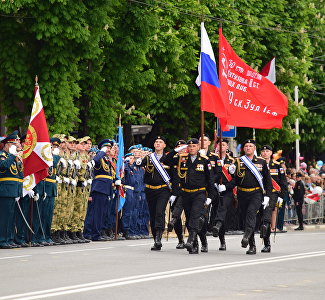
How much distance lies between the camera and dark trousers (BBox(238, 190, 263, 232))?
61.9 ft

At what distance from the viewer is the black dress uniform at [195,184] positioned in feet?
61.0

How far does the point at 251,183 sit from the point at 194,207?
1.16 m

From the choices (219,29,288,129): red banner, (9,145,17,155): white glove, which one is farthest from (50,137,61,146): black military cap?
(219,29,288,129): red banner

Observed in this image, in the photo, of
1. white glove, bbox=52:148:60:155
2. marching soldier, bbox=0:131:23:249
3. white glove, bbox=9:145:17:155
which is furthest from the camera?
white glove, bbox=52:148:60:155

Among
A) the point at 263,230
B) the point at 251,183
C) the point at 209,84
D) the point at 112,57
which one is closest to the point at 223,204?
the point at 251,183

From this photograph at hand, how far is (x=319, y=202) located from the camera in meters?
35.8

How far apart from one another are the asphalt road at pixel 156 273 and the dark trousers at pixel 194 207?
1.66ft

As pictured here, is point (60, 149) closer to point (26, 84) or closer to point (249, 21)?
point (26, 84)

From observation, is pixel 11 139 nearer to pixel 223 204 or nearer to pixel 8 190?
pixel 8 190

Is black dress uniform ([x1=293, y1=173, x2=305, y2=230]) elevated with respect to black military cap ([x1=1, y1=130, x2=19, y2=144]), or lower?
lower

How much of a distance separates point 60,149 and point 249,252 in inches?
177

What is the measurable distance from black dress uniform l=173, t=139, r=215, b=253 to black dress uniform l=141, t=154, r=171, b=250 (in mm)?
493

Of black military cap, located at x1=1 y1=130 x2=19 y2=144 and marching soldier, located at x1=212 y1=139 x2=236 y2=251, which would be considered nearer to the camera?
marching soldier, located at x1=212 y1=139 x2=236 y2=251

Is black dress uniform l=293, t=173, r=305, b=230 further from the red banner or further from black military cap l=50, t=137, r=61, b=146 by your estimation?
black military cap l=50, t=137, r=61, b=146
